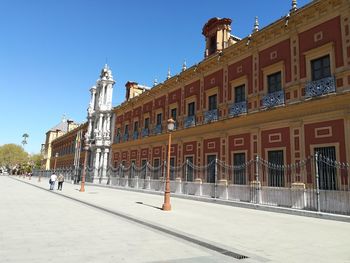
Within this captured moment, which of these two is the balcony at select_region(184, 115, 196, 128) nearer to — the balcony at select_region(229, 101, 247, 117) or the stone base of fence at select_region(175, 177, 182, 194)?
the balcony at select_region(229, 101, 247, 117)

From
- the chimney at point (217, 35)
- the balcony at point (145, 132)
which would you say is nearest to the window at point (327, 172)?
the chimney at point (217, 35)

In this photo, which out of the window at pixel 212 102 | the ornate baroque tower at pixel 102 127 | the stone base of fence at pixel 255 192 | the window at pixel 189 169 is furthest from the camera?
the ornate baroque tower at pixel 102 127

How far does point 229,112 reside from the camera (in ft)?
56.6

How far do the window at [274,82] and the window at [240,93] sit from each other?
5.94ft

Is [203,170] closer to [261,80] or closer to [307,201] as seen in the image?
[261,80]

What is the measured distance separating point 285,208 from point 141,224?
20.0 feet

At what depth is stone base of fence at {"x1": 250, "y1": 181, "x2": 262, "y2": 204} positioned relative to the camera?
523 inches

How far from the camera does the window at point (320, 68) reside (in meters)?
12.6

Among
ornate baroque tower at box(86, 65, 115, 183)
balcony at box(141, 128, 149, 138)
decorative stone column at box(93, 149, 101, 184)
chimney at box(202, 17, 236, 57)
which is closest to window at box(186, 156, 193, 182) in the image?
balcony at box(141, 128, 149, 138)

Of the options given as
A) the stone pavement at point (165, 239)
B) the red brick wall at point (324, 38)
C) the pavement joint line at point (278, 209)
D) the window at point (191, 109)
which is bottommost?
the stone pavement at point (165, 239)

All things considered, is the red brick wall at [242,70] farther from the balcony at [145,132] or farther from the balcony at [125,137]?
the balcony at [125,137]

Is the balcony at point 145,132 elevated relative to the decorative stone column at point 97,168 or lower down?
elevated

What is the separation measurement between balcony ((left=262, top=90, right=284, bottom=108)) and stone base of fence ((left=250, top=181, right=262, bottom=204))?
3.80 metres

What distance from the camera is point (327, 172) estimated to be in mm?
11680
